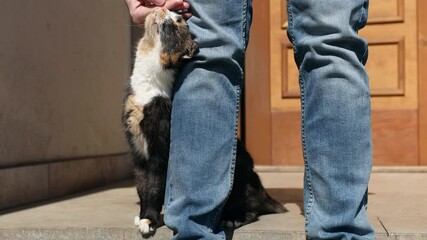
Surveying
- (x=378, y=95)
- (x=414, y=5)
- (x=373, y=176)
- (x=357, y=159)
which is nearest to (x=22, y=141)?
(x=357, y=159)

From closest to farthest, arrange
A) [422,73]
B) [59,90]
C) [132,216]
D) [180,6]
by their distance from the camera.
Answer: [180,6], [132,216], [59,90], [422,73]

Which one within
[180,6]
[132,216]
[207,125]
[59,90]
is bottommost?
[132,216]

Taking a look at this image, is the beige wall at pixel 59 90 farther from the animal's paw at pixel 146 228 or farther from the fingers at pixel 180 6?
the fingers at pixel 180 6

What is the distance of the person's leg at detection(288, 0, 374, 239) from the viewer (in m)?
1.68

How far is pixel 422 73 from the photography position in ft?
13.6

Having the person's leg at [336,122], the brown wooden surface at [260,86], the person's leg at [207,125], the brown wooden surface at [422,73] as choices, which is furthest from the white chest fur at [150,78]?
the brown wooden surface at [422,73]

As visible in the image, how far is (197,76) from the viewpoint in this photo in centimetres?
185

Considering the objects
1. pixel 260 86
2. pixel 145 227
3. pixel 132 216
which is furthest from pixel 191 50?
pixel 260 86

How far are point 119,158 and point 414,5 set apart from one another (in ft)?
7.41

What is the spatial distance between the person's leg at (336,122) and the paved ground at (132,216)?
0.44 meters

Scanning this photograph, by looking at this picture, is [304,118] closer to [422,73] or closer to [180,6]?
[180,6]

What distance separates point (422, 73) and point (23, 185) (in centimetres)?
272

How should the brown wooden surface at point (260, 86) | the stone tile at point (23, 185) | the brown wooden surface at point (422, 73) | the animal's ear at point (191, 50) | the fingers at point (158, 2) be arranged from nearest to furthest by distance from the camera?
the animal's ear at point (191, 50), the fingers at point (158, 2), the stone tile at point (23, 185), the brown wooden surface at point (422, 73), the brown wooden surface at point (260, 86)

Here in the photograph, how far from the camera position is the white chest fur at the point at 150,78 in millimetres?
2264
